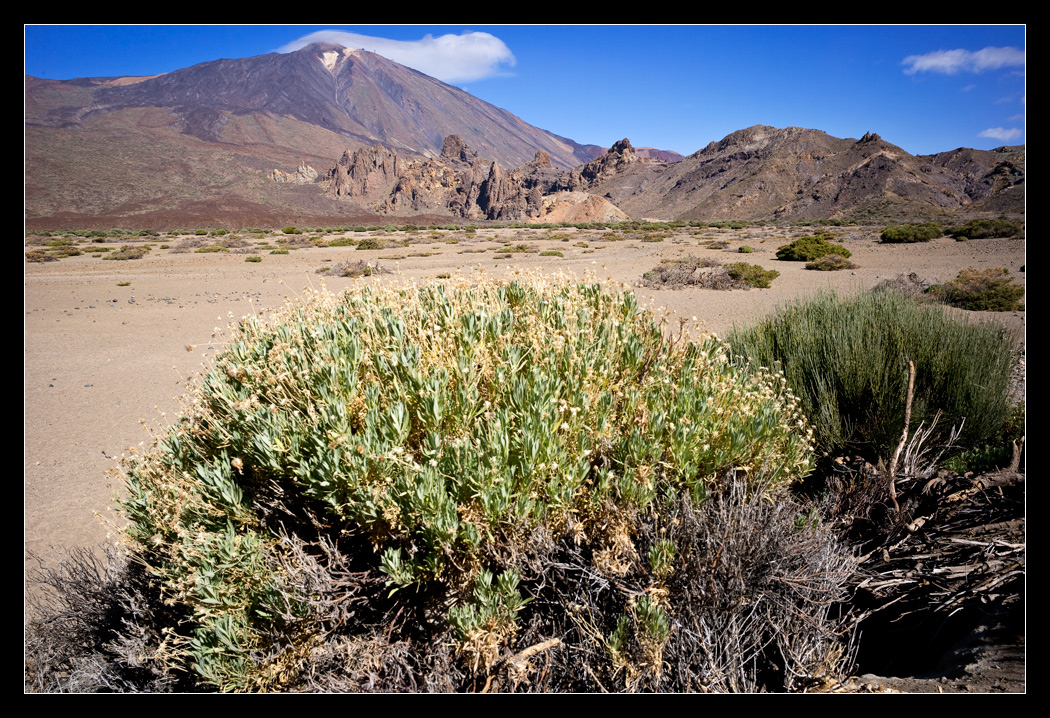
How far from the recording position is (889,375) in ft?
12.6

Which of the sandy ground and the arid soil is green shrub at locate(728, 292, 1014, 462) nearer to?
the arid soil

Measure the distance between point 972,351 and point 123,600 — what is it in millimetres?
5378

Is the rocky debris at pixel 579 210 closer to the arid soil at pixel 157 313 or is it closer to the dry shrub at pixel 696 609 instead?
the arid soil at pixel 157 313

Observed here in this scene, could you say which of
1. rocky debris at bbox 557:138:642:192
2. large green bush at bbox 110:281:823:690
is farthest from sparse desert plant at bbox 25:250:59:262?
rocky debris at bbox 557:138:642:192

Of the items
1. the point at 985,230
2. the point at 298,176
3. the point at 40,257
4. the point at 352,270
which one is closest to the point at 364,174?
the point at 298,176

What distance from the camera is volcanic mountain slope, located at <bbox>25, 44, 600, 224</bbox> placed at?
174 ft

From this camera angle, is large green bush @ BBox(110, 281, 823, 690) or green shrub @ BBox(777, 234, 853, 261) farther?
green shrub @ BBox(777, 234, 853, 261)

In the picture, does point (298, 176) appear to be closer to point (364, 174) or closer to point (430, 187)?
point (364, 174)

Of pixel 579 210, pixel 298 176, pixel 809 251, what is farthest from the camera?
pixel 298 176

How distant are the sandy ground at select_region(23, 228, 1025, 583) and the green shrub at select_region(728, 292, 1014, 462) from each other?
183 cm

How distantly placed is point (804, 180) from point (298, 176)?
265 ft
